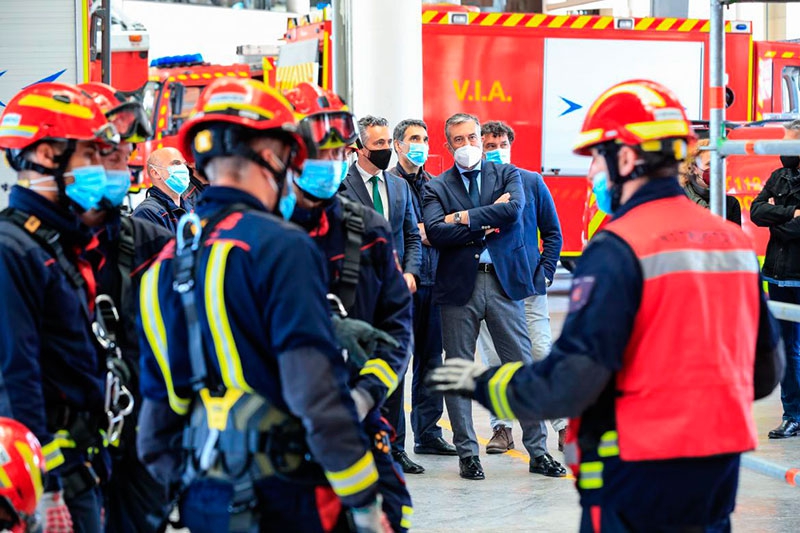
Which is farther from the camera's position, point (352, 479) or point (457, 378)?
point (457, 378)

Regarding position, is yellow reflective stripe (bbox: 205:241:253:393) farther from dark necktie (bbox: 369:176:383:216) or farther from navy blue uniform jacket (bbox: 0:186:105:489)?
dark necktie (bbox: 369:176:383:216)

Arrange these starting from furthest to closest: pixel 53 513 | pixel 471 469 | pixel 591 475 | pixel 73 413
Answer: pixel 471 469, pixel 73 413, pixel 53 513, pixel 591 475

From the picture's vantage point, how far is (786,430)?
29.2 ft

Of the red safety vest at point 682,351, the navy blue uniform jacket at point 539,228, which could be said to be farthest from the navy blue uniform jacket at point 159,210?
the red safety vest at point 682,351

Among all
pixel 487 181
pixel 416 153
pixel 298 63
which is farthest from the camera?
pixel 298 63

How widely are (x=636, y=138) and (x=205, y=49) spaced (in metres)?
27.4

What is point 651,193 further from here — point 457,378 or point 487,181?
point 487,181

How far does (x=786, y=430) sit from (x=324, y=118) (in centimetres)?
568

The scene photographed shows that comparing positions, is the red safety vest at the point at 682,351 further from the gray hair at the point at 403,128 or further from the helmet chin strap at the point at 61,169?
the gray hair at the point at 403,128

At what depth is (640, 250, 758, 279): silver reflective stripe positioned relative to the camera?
3.24 metres

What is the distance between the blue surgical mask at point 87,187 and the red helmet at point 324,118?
76cm

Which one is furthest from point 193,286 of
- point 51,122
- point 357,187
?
point 357,187

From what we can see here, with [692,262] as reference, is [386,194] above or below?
above

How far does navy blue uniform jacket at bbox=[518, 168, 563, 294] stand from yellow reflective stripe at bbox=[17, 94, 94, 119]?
4.58 m
